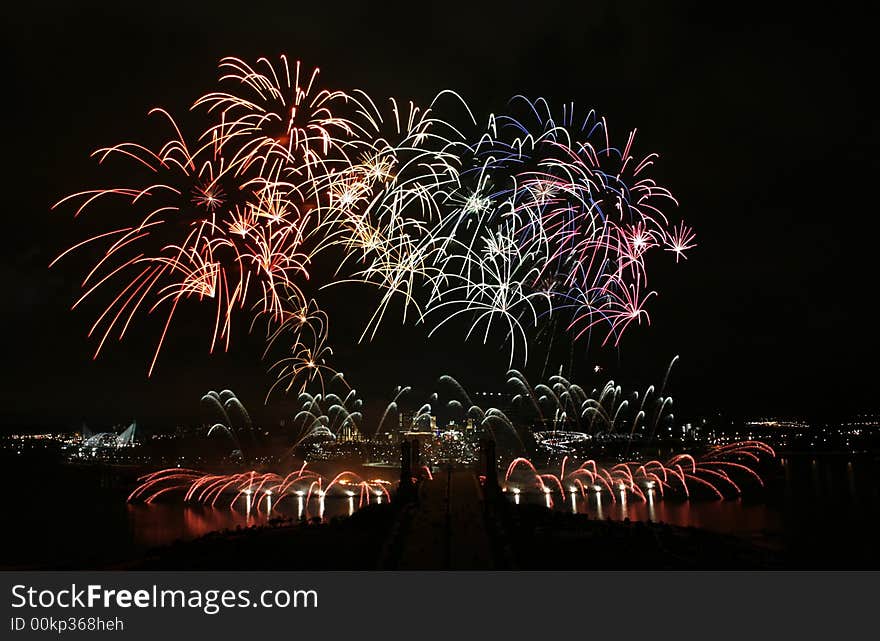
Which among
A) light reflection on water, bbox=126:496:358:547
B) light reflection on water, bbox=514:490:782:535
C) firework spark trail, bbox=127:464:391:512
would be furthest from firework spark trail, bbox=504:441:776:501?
light reflection on water, bbox=126:496:358:547

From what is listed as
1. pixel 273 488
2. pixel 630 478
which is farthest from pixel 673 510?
pixel 273 488

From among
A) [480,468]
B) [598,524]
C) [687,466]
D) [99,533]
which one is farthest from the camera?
[687,466]

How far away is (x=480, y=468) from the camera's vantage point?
112ft

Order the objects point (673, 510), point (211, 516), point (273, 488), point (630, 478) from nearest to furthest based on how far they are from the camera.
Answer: point (673, 510) < point (211, 516) < point (630, 478) < point (273, 488)

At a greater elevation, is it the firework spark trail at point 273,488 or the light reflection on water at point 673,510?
the firework spark trail at point 273,488

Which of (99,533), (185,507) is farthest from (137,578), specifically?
(185,507)

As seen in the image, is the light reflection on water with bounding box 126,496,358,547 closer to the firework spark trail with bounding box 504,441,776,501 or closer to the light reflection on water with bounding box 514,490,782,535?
the light reflection on water with bounding box 514,490,782,535


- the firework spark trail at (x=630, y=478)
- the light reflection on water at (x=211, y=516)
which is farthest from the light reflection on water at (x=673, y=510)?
the light reflection on water at (x=211, y=516)

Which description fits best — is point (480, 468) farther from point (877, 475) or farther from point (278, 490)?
point (877, 475)

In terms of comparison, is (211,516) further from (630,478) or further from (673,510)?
(673,510)

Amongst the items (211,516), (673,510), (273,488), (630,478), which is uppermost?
(273,488)

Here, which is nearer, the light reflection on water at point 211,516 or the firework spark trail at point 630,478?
the light reflection on water at point 211,516

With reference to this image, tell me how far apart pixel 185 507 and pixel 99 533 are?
267 inches

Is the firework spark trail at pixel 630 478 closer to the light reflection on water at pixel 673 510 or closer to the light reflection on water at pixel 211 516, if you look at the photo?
the light reflection on water at pixel 673 510
